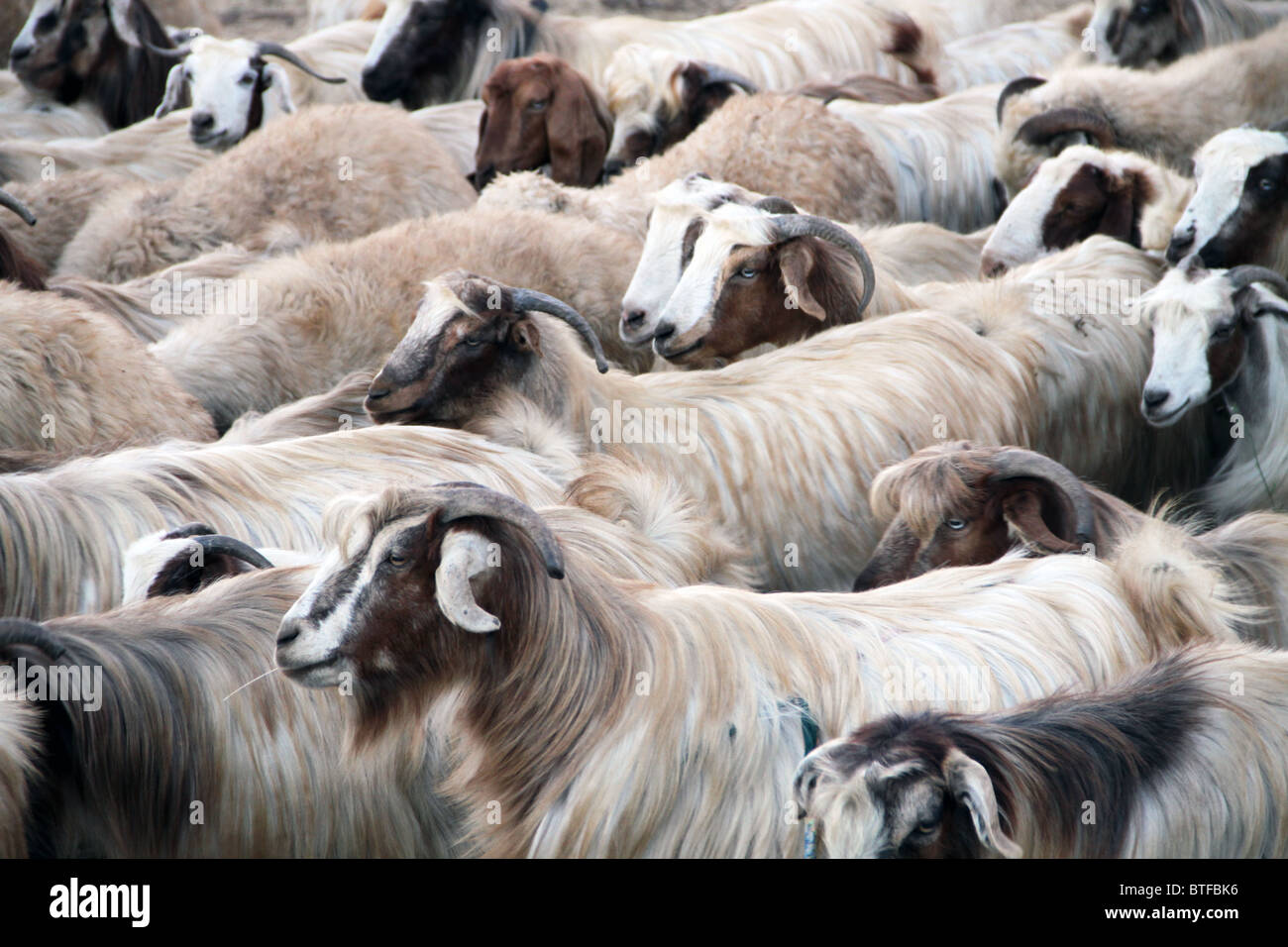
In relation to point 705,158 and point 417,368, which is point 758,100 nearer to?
point 705,158

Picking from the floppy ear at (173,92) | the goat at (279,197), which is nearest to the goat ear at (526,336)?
the goat at (279,197)

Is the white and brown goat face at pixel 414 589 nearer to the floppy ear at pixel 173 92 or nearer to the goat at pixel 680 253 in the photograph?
the goat at pixel 680 253

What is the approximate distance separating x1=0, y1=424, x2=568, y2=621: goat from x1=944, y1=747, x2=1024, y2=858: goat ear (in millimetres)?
2015

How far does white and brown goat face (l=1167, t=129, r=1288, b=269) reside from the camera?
5809 millimetres

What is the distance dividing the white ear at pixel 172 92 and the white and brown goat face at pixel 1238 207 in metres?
5.65

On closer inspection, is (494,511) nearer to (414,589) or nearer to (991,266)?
(414,589)

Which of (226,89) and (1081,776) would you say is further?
(226,89)

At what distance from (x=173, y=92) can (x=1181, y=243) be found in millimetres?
5828

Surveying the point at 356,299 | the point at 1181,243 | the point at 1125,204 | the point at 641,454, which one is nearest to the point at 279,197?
the point at 356,299

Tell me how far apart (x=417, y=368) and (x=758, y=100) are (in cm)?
305

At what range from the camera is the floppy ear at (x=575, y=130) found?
784cm

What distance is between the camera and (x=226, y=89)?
→ 27.2ft

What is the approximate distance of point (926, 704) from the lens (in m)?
3.32
